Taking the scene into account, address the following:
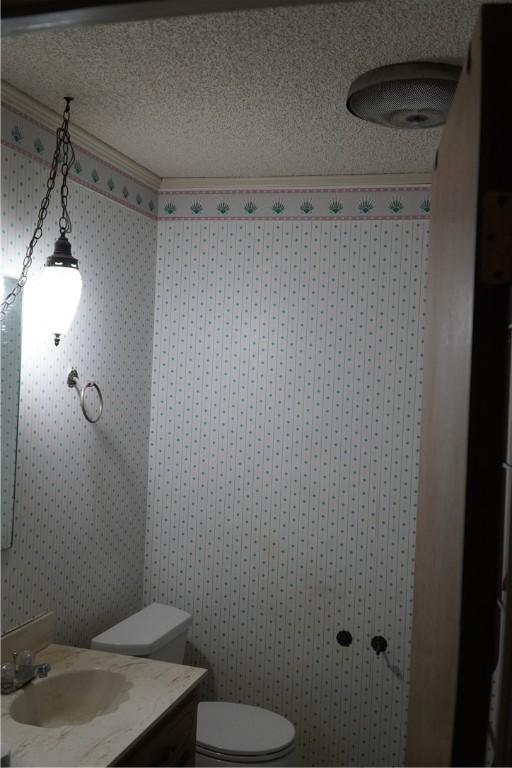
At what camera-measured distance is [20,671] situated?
2045 millimetres

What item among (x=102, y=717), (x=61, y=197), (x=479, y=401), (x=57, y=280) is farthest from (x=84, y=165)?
(x=479, y=401)

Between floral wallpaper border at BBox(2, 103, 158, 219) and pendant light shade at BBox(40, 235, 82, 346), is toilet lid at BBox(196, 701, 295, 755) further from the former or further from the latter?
floral wallpaper border at BBox(2, 103, 158, 219)

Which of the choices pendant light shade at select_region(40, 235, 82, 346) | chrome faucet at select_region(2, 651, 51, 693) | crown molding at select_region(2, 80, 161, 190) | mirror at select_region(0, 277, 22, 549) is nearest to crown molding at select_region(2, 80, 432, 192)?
crown molding at select_region(2, 80, 161, 190)

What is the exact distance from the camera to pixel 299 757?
2889 mm

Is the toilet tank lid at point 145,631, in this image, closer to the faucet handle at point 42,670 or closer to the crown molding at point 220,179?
the faucet handle at point 42,670

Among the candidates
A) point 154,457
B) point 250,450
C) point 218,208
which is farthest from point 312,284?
point 154,457

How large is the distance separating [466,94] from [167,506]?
2453mm

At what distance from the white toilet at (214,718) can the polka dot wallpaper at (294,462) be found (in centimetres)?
28

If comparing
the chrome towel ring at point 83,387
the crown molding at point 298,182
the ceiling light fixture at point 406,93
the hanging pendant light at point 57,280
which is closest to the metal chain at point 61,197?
the hanging pendant light at point 57,280

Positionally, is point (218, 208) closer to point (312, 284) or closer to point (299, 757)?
point (312, 284)

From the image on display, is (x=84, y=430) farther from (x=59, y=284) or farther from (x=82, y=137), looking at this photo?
(x=82, y=137)

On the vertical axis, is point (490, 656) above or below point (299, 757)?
above

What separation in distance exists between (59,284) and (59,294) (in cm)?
3

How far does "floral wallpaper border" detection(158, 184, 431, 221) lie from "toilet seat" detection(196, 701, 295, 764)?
188 cm
